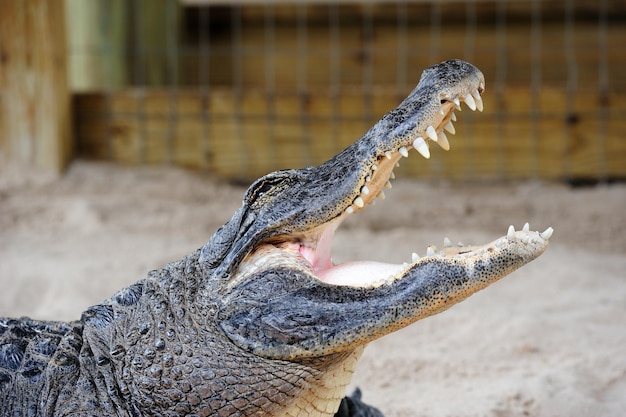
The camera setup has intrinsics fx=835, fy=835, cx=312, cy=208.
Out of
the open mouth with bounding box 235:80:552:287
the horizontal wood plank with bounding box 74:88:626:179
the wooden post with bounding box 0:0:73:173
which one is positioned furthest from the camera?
the horizontal wood plank with bounding box 74:88:626:179

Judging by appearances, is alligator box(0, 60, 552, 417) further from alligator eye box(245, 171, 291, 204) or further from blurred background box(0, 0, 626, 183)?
blurred background box(0, 0, 626, 183)

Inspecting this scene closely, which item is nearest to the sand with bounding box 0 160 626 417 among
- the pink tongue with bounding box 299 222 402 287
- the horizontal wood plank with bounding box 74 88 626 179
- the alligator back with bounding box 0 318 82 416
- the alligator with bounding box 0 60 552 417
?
the horizontal wood plank with bounding box 74 88 626 179

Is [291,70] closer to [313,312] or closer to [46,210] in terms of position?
[46,210]

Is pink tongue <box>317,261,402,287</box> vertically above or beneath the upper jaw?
beneath

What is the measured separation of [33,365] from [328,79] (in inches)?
214

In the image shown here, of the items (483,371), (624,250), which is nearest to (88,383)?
(483,371)

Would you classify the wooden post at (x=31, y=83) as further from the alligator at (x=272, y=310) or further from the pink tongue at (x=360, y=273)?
the pink tongue at (x=360, y=273)

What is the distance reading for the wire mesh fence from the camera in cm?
588

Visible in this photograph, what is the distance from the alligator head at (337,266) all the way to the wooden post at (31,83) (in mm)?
3514

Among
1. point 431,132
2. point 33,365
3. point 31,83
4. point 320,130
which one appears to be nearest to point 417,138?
point 431,132

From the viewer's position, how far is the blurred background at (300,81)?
5.52 metres

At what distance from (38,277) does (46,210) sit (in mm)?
909

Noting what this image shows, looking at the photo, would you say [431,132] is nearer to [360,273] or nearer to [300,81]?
[360,273]

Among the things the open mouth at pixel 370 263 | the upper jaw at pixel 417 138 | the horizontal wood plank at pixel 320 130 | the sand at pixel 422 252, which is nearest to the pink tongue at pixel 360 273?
the open mouth at pixel 370 263
